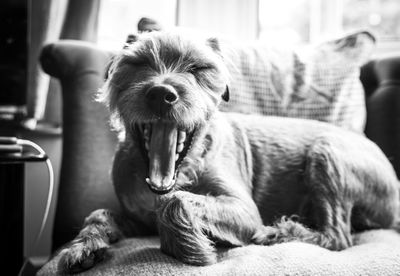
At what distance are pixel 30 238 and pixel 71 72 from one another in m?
1.10

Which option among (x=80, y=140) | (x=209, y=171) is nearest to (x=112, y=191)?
(x=80, y=140)

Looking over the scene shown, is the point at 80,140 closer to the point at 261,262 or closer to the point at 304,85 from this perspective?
the point at 261,262

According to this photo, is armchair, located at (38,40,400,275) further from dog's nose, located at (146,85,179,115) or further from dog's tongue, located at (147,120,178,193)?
dog's nose, located at (146,85,179,115)

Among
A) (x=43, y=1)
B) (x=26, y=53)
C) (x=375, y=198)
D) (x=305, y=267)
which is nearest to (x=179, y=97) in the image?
(x=305, y=267)

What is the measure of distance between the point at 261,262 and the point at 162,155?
1.29 feet

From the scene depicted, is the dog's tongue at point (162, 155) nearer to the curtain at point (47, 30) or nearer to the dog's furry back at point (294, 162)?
the dog's furry back at point (294, 162)

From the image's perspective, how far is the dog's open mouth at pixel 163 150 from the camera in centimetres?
119

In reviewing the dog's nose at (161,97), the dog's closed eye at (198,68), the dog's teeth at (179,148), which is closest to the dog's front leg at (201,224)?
the dog's teeth at (179,148)

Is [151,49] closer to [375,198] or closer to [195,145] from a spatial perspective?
[195,145]

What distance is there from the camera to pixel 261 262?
3.65 ft

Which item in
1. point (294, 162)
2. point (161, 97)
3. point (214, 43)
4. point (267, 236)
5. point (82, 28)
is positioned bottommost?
point (267, 236)

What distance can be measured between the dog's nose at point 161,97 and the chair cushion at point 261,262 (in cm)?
40

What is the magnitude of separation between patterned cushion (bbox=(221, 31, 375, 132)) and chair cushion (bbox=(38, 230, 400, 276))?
0.78 metres

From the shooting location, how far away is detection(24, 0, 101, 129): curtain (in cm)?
214
